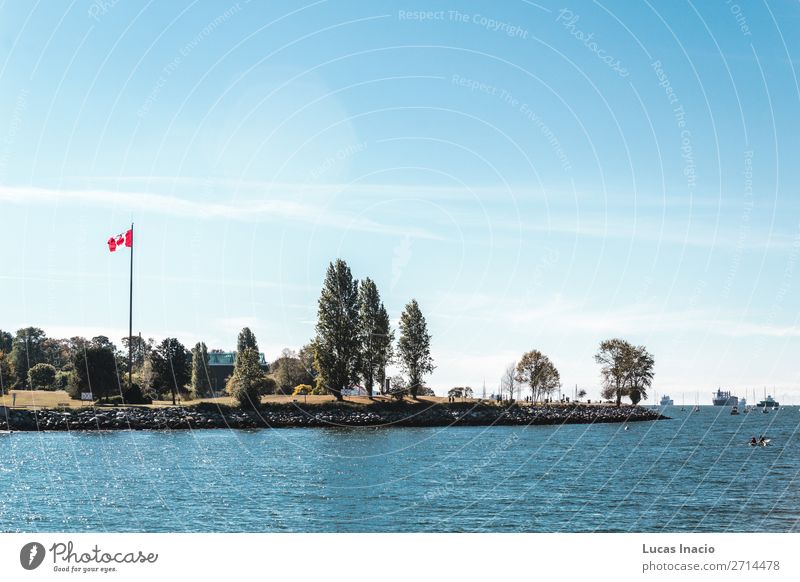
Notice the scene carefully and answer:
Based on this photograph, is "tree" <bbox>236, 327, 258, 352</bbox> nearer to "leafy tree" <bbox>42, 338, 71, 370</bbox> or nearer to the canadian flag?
"leafy tree" <bbox>42, 338, 71, 370</bbox>

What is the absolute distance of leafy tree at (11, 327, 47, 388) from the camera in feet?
497

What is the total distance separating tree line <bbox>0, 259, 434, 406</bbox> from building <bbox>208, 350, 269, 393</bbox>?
1566 centimetres

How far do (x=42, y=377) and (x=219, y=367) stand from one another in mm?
43758

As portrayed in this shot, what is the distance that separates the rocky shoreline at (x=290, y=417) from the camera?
10512 cm

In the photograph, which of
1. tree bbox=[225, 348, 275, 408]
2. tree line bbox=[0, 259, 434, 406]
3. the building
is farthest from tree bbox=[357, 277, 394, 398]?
the building

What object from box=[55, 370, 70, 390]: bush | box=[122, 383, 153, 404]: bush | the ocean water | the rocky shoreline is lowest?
the ocean water

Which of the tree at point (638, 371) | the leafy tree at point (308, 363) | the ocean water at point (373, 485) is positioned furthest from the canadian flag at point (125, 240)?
the tree at point (638, 371)

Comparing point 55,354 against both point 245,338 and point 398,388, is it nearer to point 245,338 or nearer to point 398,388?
point 245,338

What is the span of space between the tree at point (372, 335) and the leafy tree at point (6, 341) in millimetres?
89220

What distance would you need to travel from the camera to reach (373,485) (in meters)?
61.5
